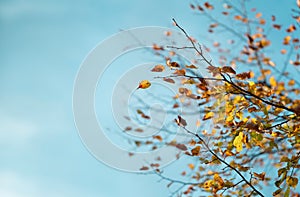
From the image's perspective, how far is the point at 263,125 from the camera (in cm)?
279

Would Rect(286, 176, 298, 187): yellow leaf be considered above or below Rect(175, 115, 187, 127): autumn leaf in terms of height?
below

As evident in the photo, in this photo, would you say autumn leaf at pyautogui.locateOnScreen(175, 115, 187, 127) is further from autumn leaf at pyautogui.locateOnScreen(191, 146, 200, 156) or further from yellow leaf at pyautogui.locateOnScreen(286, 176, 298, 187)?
yellow leaf at pyautogui.locateOnScreen(286, 176, 298, 187)

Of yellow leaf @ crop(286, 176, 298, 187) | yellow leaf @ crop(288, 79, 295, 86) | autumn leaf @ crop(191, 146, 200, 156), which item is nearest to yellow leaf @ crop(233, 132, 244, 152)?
autumn leaf @ crop(191, 146, 200, 156)

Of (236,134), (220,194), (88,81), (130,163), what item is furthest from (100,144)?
(236,134)

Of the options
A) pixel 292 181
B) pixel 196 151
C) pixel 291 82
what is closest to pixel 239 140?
pixel 196 151

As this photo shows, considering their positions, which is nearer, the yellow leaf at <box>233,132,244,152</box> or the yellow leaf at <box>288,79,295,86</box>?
the yellow leaf at <box>233,132,244,152</box>

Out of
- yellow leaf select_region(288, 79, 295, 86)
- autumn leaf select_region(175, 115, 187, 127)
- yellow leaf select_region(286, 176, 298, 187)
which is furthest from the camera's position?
yellow leaf select_region(288, 79, 295, 86)

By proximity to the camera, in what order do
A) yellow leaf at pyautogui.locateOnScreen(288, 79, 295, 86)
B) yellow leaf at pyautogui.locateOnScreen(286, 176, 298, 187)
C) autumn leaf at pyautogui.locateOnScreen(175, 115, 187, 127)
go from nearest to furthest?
yellow leaf at pyautogui.locateOnScreen(286, 176, 298, 187), autumn leaf at pyautogui.locateOnScreen(175, 115, 187, 127), yellow leaf at pyautogui.locateOnScreen(288, 79, 295, 86)

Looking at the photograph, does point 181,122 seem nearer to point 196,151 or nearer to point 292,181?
point 196,151

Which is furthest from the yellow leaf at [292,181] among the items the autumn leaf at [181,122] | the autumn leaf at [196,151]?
the autumn leaf at [181,122]

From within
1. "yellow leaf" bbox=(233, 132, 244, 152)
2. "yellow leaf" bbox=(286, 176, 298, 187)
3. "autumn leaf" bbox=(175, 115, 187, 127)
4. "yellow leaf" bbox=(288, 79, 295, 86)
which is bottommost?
"yellow leaf" bbox=(286, 176, 298, 187)

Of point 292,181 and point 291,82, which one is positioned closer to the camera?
point 292,181

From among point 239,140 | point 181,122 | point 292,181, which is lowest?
point 292,181

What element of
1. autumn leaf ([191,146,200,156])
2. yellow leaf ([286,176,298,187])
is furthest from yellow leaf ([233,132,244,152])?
yellow leaf ([286,176,298,187])
